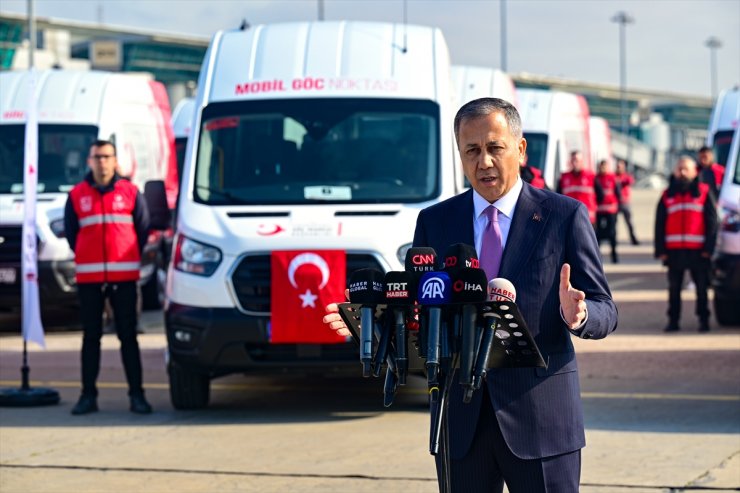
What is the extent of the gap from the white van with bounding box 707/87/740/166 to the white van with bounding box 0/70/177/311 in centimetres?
735

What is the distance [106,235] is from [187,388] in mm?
1240

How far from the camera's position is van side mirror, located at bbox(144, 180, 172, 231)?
10.5 metres

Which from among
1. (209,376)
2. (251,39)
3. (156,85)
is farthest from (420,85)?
(156,85)

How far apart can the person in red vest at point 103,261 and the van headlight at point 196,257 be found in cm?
58

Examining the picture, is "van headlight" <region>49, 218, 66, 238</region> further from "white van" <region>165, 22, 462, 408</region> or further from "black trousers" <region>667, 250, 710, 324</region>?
"black trousers" <region>667, 250, 710, 324</region>

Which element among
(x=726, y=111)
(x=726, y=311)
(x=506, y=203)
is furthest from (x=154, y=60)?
(x=506, y=203)

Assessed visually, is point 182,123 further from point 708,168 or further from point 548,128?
point 708,168

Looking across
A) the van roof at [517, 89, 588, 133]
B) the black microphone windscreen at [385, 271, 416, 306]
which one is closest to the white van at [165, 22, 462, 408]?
the black microphone windscreen at [385, 271, 416, 306]

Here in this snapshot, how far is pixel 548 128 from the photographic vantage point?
838 inches

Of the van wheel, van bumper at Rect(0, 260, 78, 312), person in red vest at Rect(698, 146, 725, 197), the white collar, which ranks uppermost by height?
person in red vest at Rect(698, 146, 725, 197)

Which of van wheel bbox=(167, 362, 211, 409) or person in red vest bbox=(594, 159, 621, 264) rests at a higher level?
person in red vest bbox=(594, 159, 621, 264)

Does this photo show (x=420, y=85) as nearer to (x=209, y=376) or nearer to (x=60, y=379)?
(x=209, y=376)

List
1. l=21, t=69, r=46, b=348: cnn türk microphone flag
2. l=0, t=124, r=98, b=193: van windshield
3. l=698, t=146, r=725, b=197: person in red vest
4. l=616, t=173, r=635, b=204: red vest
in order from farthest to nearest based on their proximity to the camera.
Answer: l=616, t=173, r=635, b=204: red vest → l=698, t=146, r=725, b=197: person in red vest → l=0, t=124, r=98, b=193: van windshield → l=21, t=69, r=46, b=348: cnn türk microphone flag

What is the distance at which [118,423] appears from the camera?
9.99 metres
